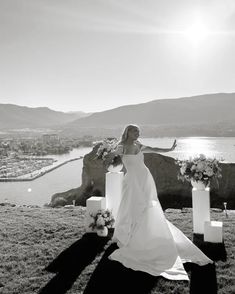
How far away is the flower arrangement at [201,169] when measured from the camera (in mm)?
5703

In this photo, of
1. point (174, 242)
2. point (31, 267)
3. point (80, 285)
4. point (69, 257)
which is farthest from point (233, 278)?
point (31, 267)

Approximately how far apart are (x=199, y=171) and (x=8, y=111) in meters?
184

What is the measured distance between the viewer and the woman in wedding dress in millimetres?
4367

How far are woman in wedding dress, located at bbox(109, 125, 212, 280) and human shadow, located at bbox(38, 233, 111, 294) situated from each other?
39 centimetres

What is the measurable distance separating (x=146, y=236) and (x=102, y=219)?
1233 millimetres

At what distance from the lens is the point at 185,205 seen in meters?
17.8

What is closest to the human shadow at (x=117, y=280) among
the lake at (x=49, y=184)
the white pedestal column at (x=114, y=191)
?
the white pedestal column at (x=114, y=191)

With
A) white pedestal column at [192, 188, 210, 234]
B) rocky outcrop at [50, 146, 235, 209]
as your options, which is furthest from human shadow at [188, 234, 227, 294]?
rocky outcrop at [50, 146, 235, 209]

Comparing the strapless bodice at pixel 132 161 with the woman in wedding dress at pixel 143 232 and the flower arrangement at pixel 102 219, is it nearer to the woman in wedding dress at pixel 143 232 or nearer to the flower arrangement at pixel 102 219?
the woman in wedding dress at pixel 143 232

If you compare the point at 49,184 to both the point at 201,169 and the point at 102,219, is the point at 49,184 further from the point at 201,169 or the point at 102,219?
the point at 201,169

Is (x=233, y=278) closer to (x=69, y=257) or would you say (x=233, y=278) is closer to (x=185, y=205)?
(x=69, y=257)

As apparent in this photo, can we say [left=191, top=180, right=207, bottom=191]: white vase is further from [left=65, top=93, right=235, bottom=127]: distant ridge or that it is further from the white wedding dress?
[left=65, top=93, right=235, bottom=127]: distant ridge

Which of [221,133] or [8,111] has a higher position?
[8,111]

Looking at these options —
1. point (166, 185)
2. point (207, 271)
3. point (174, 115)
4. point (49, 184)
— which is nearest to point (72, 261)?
point (207, 271)
